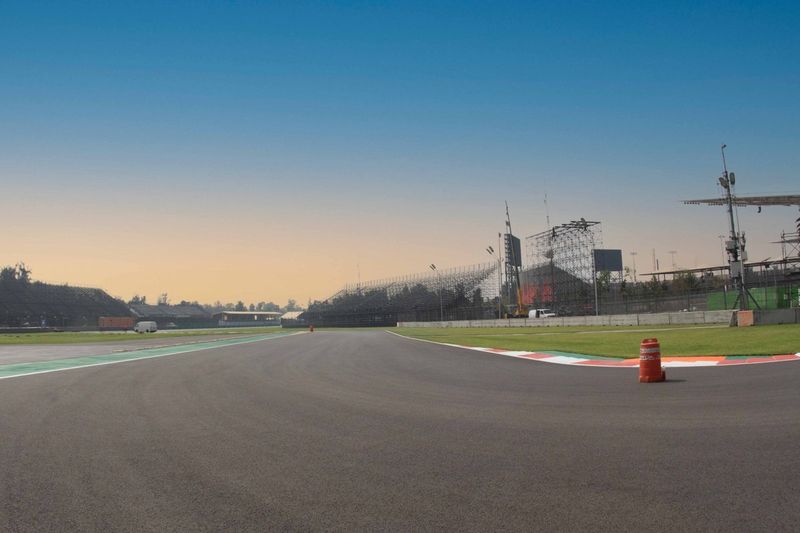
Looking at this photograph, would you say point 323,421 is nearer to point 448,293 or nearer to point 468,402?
point 468,402

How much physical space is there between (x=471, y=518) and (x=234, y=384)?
942cm

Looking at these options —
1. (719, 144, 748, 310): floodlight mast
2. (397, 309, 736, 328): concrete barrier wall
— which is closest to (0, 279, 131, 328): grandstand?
(397, 309, 736, 328): concrete barrier wall

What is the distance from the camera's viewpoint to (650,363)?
37.2 ft

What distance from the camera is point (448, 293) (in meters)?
114

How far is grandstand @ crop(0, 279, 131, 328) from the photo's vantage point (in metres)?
114

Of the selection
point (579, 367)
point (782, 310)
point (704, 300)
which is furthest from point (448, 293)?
point (579, 367)

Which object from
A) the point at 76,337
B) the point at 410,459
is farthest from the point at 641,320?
the point at 76,337

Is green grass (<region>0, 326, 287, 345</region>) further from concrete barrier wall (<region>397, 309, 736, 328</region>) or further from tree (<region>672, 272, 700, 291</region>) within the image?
tree (<region>672, 272, 700, 291</region>)

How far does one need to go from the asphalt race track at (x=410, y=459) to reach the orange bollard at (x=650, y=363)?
20.1 inches

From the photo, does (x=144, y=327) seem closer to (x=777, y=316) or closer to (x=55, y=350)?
(x=55, y=350)

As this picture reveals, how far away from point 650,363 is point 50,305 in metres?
137

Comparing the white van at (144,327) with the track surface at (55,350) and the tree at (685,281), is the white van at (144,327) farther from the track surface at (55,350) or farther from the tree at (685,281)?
the tree at (685,281)

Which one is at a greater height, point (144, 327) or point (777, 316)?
point (144, 327)

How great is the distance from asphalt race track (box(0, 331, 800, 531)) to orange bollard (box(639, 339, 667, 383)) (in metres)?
0.51
